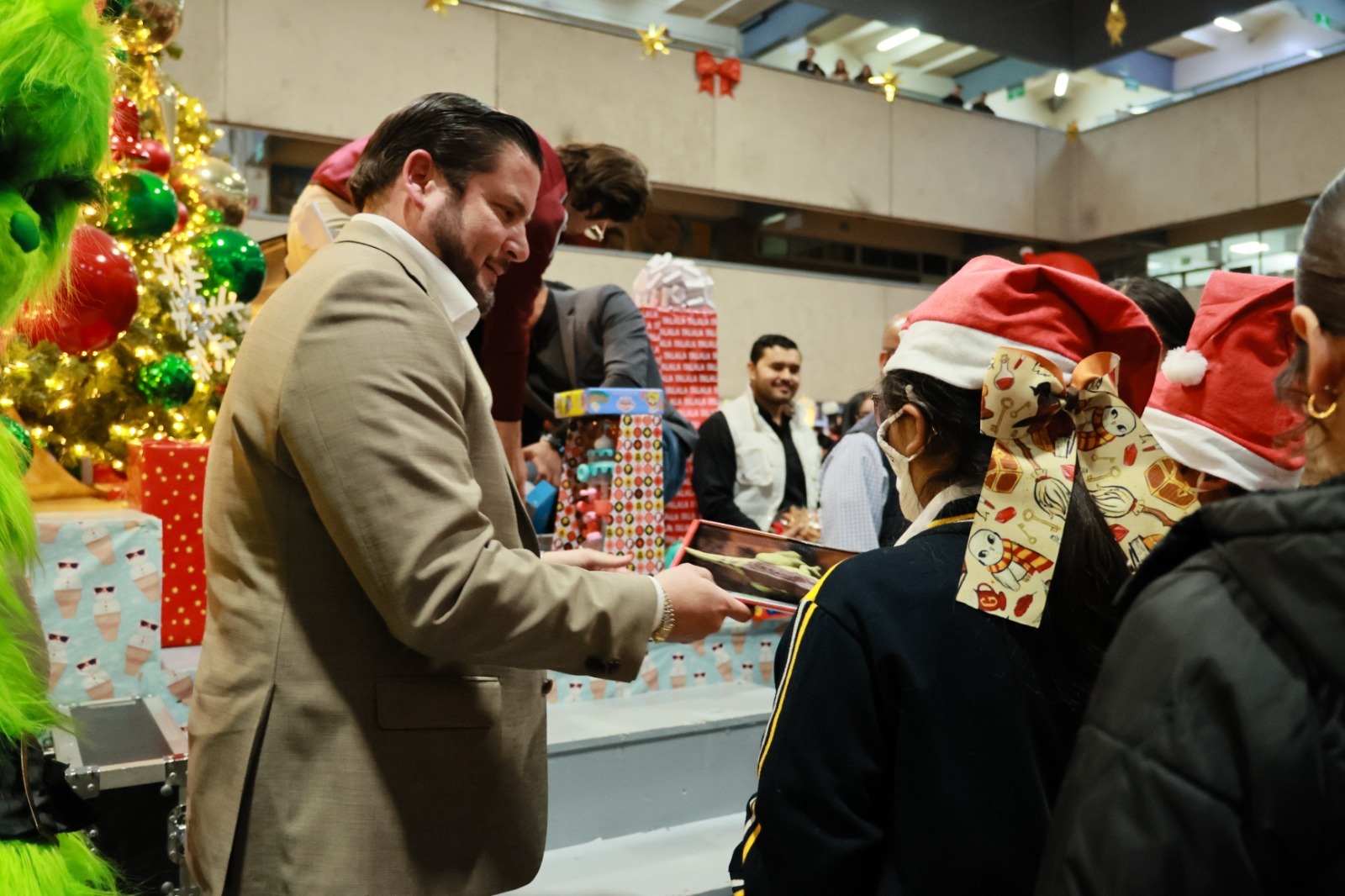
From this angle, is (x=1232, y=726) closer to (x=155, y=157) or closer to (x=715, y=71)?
(x=155, y=157)

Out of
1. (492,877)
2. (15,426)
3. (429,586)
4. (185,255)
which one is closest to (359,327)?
(429,586)

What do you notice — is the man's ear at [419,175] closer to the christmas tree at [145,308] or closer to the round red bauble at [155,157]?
the christmas tree at [145,308]

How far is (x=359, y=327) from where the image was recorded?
46.3 inches

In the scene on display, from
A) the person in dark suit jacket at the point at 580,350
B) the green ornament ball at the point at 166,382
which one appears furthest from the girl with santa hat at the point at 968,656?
the green ornament ball at the point at 166,382

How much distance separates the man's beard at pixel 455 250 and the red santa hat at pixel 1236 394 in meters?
0.96

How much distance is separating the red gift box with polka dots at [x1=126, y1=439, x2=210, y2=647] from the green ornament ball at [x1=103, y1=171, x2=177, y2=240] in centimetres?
59

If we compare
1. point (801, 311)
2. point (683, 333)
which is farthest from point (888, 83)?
point (683, 333)

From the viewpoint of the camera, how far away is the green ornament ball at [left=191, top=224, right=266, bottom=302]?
3322 millimetres

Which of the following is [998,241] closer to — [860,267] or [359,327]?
[860,267]

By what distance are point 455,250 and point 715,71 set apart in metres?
7.86

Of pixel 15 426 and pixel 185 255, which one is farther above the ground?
pixel 185 255

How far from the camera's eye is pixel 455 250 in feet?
4.73

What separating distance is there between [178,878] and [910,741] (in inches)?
50.1

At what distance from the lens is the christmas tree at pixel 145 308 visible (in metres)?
2.68
